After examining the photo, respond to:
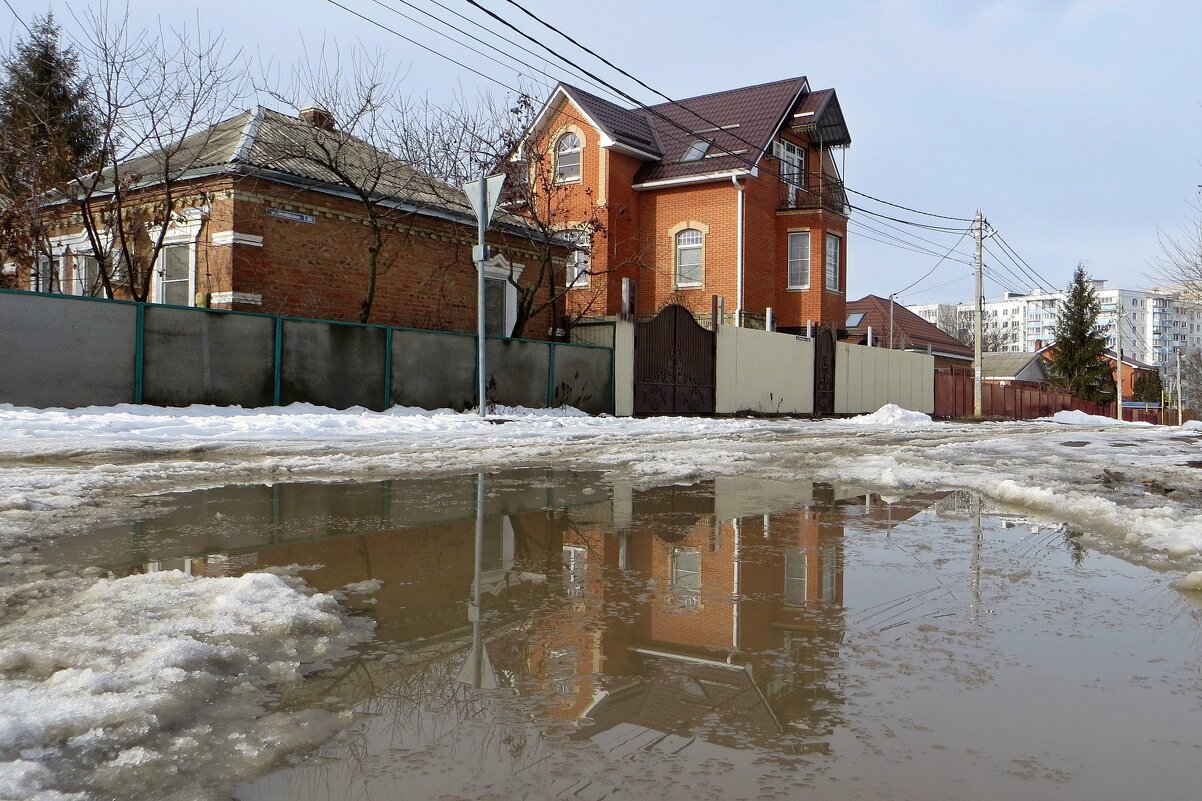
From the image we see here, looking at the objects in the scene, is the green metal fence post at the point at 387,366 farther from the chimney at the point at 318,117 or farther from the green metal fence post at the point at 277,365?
the chimney at the point at 318,117

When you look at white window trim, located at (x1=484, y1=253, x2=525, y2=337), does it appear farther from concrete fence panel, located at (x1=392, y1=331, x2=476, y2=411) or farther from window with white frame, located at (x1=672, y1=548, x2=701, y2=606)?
window with white frame, located at (x1=672, y1=548, x2=701, y2=606)

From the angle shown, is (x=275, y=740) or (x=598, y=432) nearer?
(x=275, y=740)

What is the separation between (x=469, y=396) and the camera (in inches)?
701

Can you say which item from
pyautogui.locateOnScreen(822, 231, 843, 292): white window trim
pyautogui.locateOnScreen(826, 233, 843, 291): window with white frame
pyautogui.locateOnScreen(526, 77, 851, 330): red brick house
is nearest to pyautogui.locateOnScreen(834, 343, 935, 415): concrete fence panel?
pyautogui.locateOnScreen(526, 77, 851, 330): red brick house

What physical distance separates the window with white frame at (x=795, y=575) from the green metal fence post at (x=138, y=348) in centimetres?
1189

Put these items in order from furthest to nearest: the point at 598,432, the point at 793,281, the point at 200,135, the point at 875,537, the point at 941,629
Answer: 1. the point at 793,281
2. the point at 200,135
3. the point at 598,432
4. the point at 875,537
5. the point at 941,629

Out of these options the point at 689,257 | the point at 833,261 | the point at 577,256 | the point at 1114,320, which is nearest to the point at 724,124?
the point at 689,257

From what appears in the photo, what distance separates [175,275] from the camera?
61.4ft

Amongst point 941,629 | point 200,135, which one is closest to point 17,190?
point 200,135

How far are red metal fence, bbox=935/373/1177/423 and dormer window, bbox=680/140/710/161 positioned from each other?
13369mm

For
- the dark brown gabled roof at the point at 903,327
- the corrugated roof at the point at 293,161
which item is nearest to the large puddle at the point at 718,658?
the corrugated roof at the point at 293,161

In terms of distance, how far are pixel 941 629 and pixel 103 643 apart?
9.02 feet

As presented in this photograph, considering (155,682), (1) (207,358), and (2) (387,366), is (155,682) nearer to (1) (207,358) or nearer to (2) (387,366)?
(1) (207,358)

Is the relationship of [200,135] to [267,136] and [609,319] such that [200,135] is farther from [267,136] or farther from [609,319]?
[609,319]
